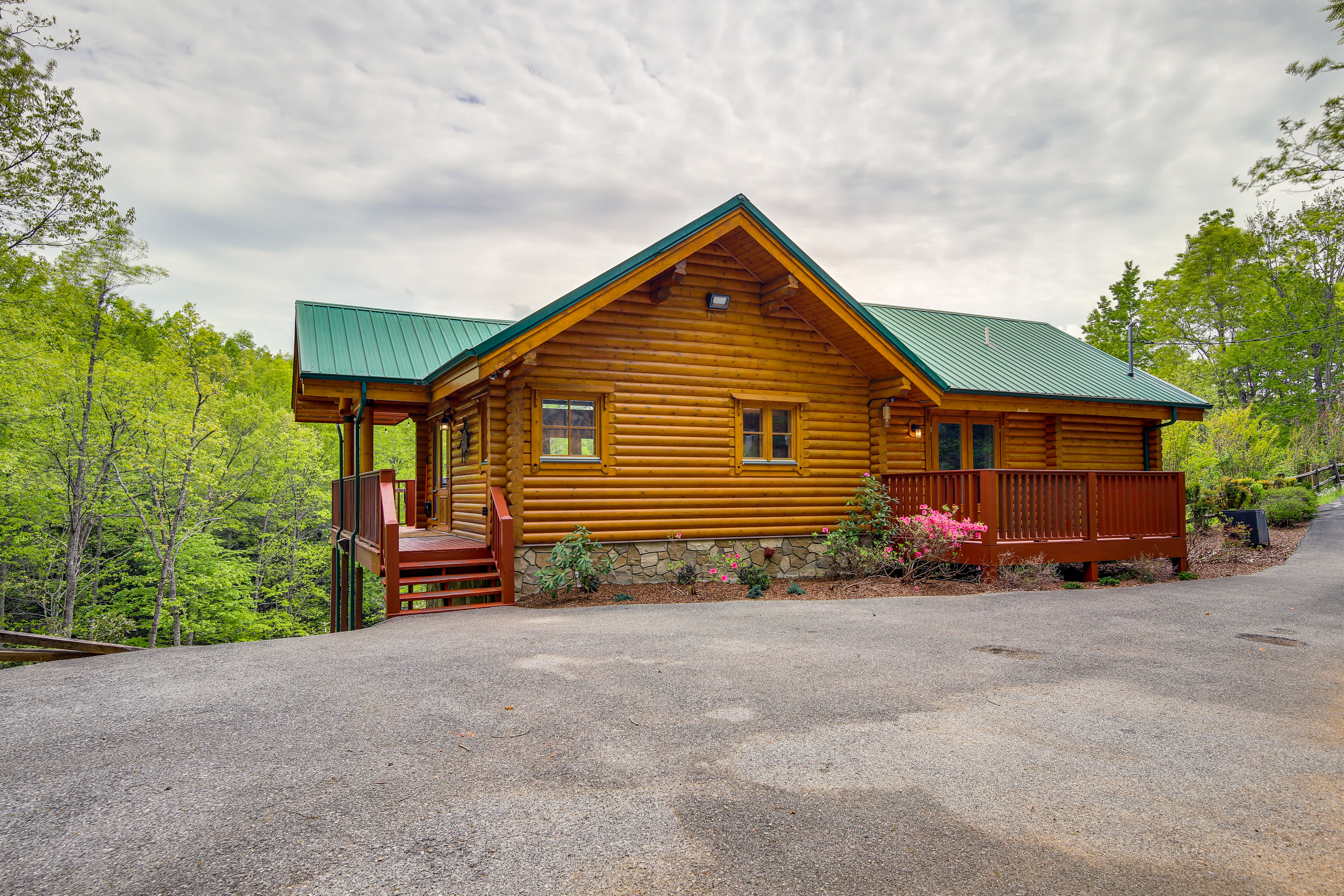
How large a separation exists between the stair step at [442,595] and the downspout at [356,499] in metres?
3.59

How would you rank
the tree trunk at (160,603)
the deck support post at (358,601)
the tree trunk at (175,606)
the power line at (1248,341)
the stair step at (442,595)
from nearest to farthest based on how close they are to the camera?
the stair step at (442,595) → the deck support post at (358,601) → the tree trunk at (160,603) → the tree trunk at (175,606) → the power line at (1248,341)

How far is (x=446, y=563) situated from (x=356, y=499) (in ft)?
11.3

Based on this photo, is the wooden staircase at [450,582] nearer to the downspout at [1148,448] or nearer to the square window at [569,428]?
the square window at [569,428]

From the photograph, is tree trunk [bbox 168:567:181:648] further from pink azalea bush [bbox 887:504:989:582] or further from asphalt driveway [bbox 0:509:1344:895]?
pink azalea bush [bbox 887:504:989:582]

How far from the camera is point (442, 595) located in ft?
30.1

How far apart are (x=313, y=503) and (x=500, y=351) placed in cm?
2839

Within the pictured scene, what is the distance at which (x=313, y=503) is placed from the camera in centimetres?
3328

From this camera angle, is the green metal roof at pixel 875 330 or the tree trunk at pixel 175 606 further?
the tree trunk at pixel 175 606

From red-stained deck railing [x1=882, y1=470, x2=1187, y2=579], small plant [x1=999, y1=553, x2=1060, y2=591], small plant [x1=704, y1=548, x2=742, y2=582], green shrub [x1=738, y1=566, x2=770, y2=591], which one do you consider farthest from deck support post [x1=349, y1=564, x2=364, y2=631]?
small plant [x1=999, y1=553, x2=1060, y2=591]

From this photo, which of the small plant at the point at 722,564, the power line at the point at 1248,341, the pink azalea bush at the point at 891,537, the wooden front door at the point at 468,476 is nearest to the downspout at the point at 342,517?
the wooden front door at the point at 468,476

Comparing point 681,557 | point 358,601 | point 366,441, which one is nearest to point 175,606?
point 358,601

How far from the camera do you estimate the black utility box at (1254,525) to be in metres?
14.9

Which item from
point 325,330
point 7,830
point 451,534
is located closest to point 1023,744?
point 7,830

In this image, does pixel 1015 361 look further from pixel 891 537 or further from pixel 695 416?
pixel 695 416
